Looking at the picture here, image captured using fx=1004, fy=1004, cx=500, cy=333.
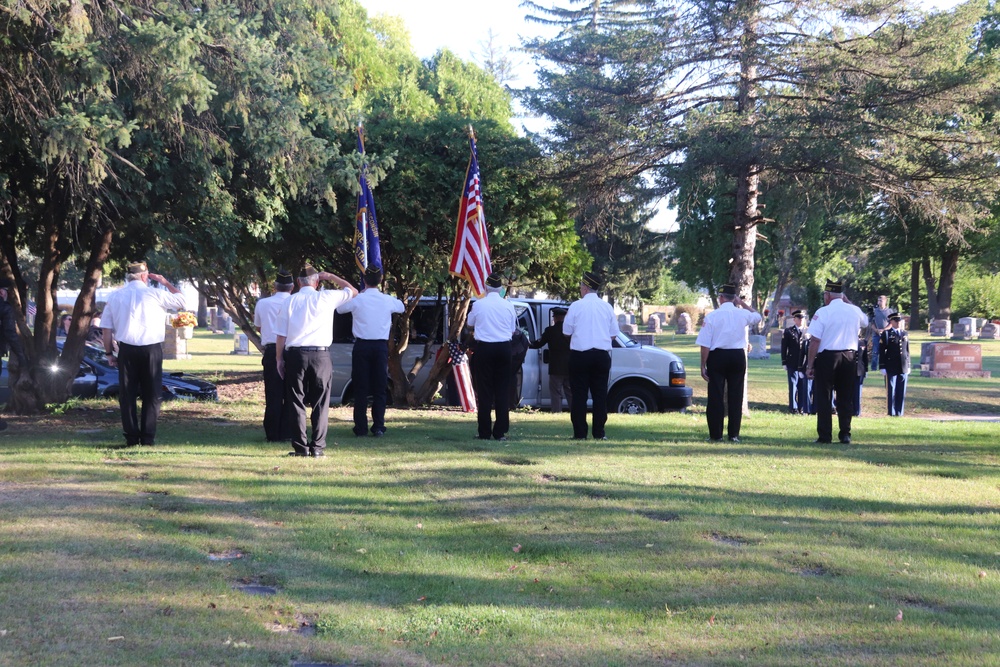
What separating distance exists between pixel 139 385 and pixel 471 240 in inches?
222

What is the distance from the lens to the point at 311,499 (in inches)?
310

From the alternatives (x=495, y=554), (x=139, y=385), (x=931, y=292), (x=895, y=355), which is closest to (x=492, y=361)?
(x=139, y=385)

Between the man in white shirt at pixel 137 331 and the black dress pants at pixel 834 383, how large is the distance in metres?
7.16

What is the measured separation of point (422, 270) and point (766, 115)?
586 centimetres

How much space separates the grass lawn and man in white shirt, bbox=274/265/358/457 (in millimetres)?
401

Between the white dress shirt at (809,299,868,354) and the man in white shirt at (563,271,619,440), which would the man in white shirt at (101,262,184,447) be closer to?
the man in white shirt at (563,271,619,440)

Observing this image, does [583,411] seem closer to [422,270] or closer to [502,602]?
[422,270]

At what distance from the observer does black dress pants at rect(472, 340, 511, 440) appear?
38.2 feet

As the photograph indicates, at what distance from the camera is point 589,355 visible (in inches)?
463

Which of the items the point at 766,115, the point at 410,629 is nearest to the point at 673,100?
the point at 766,115

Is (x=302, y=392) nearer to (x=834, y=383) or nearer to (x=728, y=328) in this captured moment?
(x=728, y=328)

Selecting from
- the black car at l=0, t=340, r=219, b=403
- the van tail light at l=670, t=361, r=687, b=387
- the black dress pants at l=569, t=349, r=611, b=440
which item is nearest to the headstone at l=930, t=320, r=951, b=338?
the van tail light at l=670, t=361, r=687, b=387

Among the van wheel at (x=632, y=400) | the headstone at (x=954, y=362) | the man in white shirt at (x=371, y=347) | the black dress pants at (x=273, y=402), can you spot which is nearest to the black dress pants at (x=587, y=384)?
the man in white shirt at (x=371, y=347)

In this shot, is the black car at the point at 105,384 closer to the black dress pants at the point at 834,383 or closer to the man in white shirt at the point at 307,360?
the man in white shirt at the point at 307,360
